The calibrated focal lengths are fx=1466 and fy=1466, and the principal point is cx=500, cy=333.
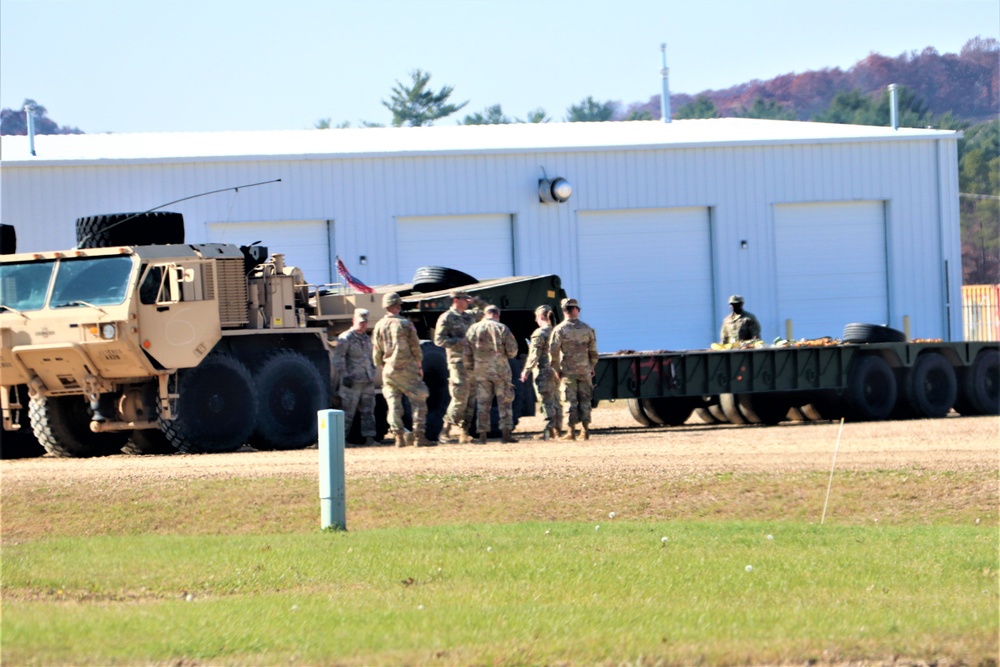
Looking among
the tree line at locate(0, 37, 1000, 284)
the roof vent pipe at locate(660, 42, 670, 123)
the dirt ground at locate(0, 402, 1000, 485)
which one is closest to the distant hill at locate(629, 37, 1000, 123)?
the tree line at locate(0, 37, 1000, 284)

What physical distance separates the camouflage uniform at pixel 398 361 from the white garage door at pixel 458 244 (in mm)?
12057

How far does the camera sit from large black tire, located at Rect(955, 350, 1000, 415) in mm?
25281

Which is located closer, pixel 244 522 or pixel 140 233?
pixel 244 522

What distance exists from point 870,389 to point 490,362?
8.26 m

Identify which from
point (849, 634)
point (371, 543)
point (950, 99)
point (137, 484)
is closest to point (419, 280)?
point (137, 484)

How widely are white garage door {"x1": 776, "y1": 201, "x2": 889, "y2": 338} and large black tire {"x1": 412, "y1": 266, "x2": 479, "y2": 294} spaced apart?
11591 mm

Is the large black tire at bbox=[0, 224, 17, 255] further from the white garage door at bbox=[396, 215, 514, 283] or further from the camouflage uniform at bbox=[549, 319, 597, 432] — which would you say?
the white garage door at bbox=[396, 215, 514, 283]

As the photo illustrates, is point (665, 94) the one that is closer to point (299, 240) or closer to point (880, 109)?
point (299, 240)

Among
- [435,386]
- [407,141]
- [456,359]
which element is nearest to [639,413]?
[435,386]

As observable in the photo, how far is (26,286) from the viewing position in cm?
1698

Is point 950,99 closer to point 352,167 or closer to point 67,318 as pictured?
point 352,167

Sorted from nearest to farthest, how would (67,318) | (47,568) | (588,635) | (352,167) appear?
(588,635) → (47,568) → (67,318) → (352,167)

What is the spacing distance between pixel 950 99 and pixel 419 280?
69.7m

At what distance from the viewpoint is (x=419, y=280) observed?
23141 mm
